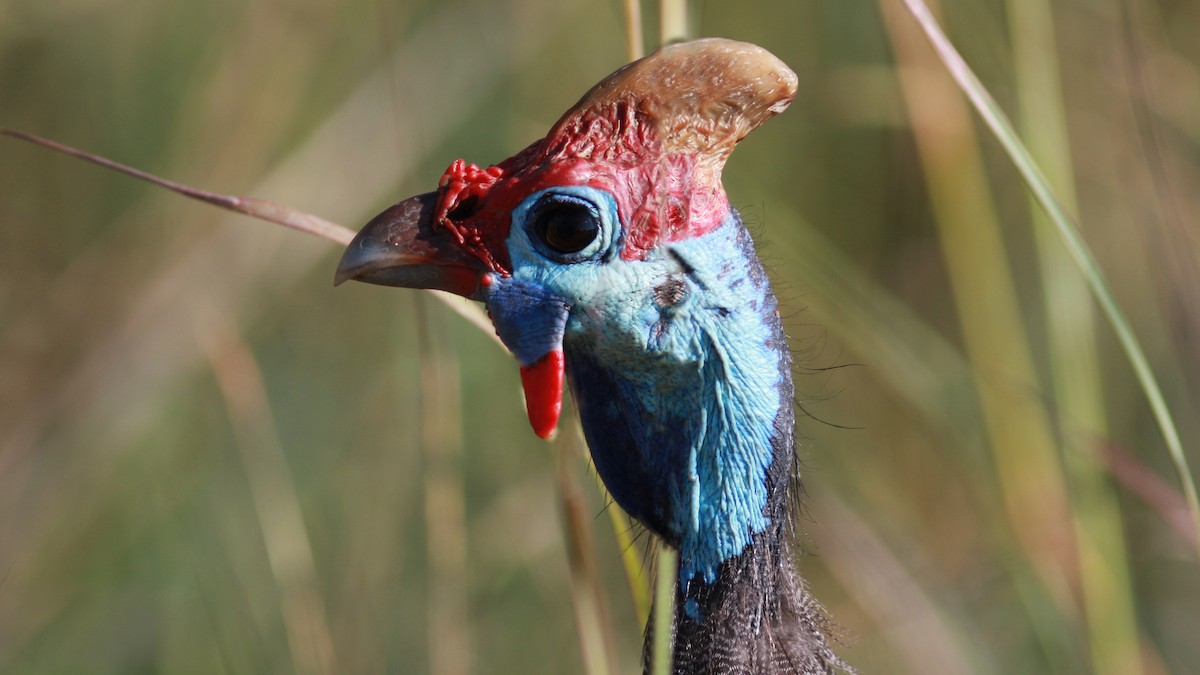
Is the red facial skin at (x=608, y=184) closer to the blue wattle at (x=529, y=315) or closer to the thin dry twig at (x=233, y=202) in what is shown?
the blue wattle at (x=529, y=315)

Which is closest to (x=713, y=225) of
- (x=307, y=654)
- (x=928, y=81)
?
(x=307, y=654)

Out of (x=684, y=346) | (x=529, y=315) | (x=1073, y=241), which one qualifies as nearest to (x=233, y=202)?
(x=529, y=315)

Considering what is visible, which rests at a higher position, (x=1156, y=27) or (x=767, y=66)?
(x=1156, y=27)

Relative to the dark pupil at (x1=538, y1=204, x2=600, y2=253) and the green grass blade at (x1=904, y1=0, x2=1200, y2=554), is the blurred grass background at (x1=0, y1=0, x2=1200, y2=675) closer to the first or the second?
the green grass blade at (x1=904, y1=0, x2=1200, y2=554)

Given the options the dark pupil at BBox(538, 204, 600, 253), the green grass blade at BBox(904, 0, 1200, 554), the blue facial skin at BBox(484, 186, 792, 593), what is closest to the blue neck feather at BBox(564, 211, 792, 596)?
the blue facial skin at BBox(484, 186, 792, 593)

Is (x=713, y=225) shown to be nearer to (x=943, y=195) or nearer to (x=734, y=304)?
(x=734, y=304)

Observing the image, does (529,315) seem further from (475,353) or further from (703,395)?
(475,353)
